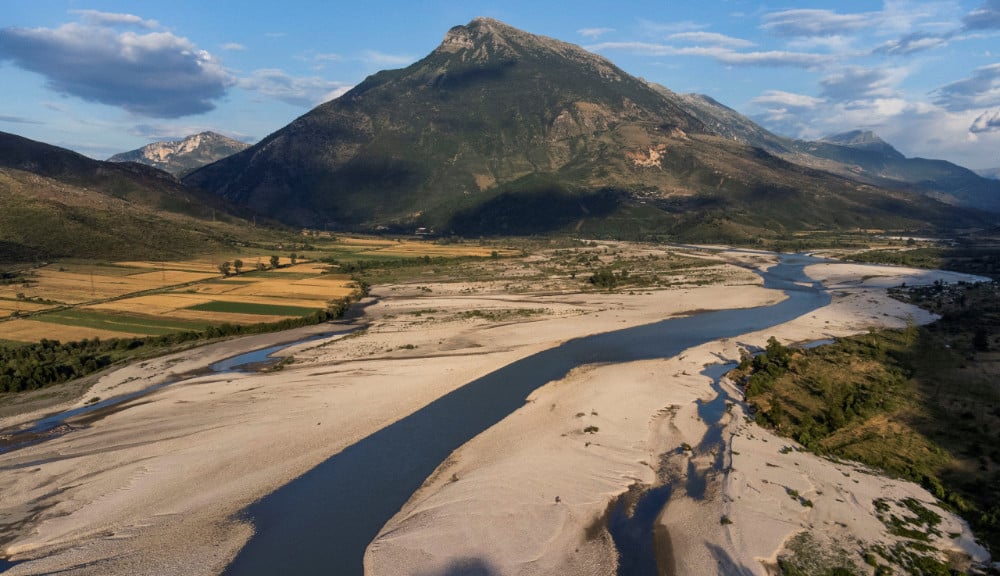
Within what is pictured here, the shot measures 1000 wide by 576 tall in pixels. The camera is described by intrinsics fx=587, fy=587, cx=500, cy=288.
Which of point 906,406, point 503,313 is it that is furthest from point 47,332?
point 906,406

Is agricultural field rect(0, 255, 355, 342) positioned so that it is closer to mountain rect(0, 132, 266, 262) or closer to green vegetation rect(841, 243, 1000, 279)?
mountain rect(0, 132, 266, 262)

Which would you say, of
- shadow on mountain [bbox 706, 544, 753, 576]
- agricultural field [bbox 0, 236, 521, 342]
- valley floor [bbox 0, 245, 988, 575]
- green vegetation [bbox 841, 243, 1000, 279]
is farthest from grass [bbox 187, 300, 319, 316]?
green vegetation [bbox 841, 243, 1000, 279]

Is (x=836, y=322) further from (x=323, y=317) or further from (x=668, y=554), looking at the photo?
(x=323, y=317)

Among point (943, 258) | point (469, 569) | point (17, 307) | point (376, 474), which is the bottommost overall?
point (376, 474)

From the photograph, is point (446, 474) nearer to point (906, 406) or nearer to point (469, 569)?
point (469, 569)

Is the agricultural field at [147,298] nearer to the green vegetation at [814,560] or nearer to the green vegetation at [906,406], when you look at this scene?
the green vegetation at [906,406]

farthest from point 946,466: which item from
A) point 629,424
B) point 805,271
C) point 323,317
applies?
point 805,271
